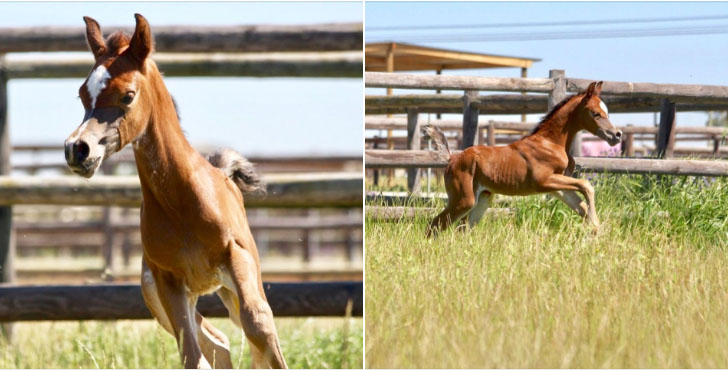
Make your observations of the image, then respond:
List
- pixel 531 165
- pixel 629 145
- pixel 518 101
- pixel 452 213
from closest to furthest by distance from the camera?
pixel 452 213 → pixel 531 165 → pixel 518 101 → pixel 629 145

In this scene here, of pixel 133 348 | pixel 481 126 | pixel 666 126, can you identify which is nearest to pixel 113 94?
Result: pixel 133 348

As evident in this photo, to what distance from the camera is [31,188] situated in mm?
3873

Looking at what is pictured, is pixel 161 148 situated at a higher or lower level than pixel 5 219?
higher

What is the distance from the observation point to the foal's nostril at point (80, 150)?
63.1 inches

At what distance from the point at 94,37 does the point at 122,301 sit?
2224mm

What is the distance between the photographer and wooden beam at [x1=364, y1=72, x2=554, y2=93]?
5203 millimetres

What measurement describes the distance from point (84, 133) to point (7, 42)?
260cm

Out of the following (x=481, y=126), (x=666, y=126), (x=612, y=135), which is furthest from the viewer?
(x=481, y=126)

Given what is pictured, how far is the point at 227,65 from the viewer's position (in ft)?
12.6

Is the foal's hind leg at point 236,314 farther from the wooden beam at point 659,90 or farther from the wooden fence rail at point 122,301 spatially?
the wooden beam at point 659,90

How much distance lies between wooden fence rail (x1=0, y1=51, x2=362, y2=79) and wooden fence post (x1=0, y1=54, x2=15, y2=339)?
11 cm

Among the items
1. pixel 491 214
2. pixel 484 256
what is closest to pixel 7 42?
pixel 484 256

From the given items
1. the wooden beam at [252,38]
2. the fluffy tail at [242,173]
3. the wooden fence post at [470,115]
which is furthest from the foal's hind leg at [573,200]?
the fluffy tail at [242,173]

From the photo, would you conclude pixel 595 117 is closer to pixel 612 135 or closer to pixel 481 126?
pixel 612 135
